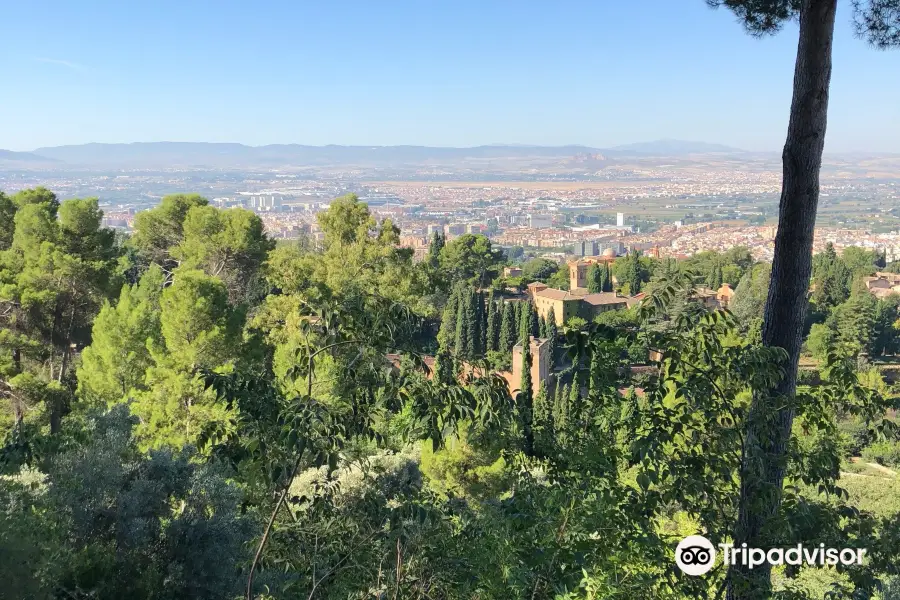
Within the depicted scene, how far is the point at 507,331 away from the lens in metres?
26.6

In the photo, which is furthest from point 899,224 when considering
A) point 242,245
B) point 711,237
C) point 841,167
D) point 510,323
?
point 242,245

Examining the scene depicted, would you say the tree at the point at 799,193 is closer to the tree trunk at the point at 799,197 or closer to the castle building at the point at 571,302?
the tree trunk at the point at 799,197

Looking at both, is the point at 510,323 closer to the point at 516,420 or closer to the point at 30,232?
the point at 30,232

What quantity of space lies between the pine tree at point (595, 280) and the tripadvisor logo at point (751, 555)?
4096cm

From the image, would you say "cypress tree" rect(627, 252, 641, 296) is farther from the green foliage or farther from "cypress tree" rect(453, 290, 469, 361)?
the green foliage

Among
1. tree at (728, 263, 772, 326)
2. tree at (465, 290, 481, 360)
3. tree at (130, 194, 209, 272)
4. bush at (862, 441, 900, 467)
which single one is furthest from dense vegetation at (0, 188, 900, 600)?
tree at (728, 263, 772, 326)

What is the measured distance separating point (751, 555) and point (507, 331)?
24078 mm

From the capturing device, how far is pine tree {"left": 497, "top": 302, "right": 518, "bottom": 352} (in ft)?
86.6

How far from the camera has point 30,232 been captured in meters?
13.0

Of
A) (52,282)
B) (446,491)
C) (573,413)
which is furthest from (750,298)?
(573,413)

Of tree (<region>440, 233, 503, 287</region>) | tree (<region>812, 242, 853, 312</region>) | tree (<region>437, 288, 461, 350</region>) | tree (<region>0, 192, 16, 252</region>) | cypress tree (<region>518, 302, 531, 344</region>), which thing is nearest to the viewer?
tree (<region>0, 192, 16, 252</region>)

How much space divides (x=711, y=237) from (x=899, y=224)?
29821mm

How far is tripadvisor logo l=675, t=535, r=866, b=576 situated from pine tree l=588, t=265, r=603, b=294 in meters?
41.0

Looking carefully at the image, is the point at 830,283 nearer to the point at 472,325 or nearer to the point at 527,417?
the point at 472,325
